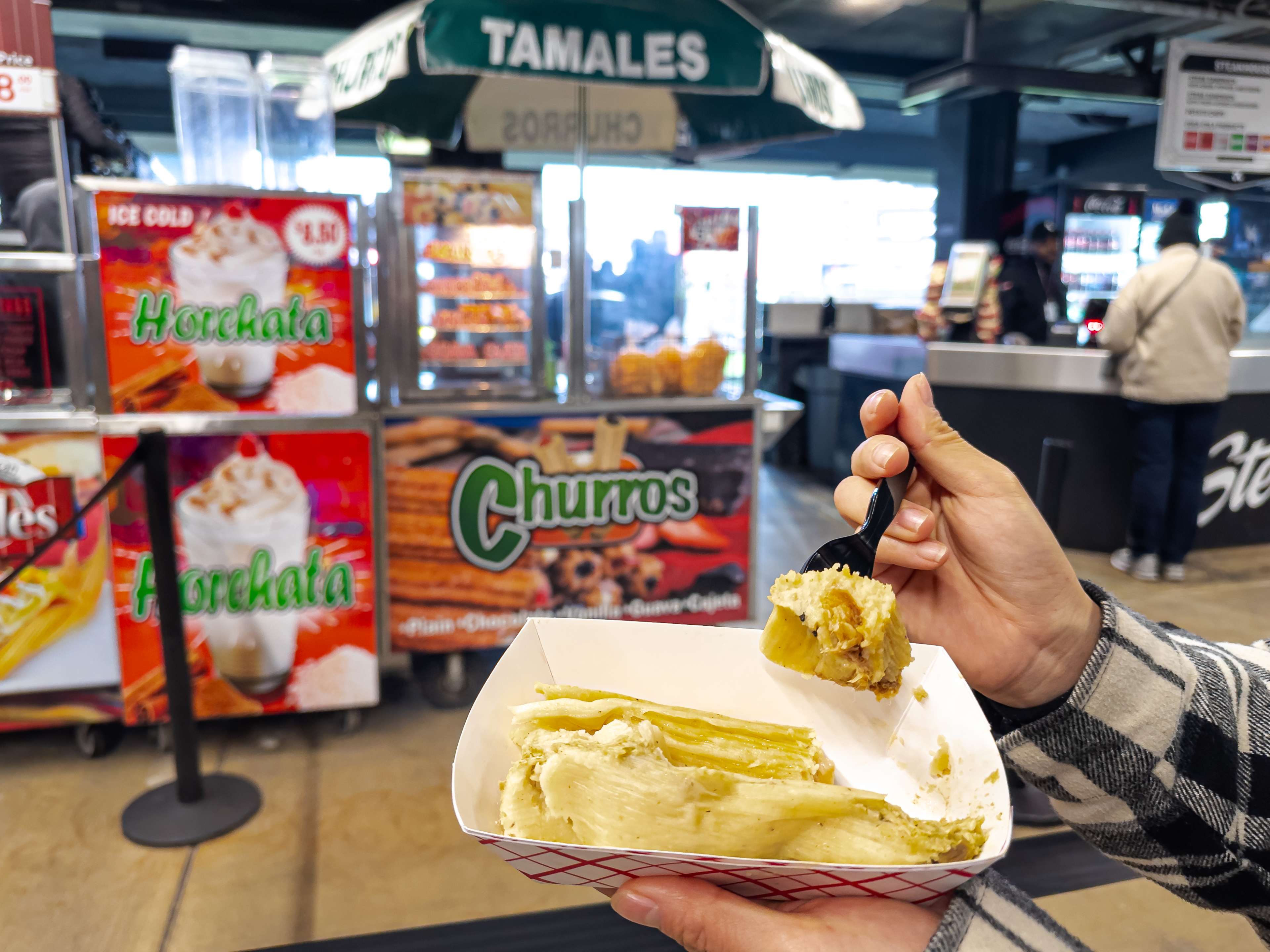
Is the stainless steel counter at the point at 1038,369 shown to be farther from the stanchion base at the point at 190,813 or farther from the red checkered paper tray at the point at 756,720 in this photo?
the red checkered paper tray at the point at 756,720

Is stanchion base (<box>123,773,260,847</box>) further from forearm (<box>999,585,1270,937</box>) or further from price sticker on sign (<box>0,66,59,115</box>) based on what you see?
forearm (<box>999,585,1270,937</box>)

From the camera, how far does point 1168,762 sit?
94 centimetres

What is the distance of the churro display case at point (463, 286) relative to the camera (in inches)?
119

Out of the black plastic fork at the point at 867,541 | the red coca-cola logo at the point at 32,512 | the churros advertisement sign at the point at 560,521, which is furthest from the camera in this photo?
the churros advertisement sign at the point at 560,521

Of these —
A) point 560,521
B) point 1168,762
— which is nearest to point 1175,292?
point 560,521

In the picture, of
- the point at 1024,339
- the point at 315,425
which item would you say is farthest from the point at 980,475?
the point at 1024,339

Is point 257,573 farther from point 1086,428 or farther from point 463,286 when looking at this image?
point 1086,428

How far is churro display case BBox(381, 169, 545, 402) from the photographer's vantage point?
3.01m

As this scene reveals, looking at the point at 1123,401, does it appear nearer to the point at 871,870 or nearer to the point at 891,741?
the point at 891,741

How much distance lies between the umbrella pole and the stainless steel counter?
8.83 ft

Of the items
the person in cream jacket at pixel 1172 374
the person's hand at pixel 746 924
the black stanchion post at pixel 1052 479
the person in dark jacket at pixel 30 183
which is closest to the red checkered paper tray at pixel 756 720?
the person's hand at pixel 746 924

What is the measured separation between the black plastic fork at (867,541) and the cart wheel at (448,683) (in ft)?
7.55

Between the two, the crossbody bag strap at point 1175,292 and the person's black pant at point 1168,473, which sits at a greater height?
the crossbody bag strap at point 1175,292

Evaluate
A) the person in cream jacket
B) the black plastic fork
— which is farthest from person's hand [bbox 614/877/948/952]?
the person in cream jacket
